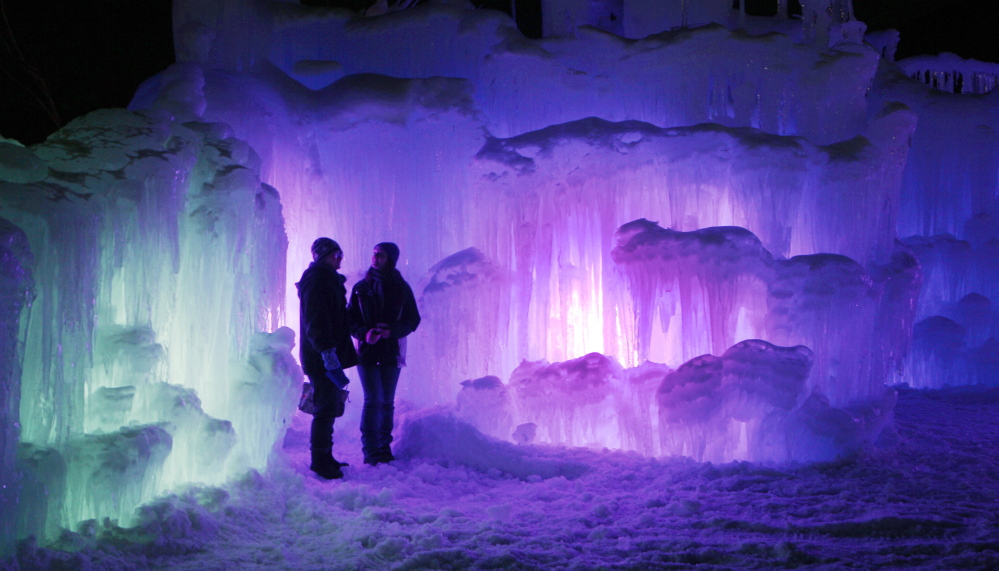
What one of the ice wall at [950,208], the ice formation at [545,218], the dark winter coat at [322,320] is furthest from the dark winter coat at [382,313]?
the ice wall at [950,208]

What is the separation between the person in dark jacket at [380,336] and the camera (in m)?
6.40

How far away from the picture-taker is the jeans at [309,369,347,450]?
5820 mm

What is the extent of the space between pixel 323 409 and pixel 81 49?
11.0 metres

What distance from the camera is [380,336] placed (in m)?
6.40

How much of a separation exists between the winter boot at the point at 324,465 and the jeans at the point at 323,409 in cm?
3

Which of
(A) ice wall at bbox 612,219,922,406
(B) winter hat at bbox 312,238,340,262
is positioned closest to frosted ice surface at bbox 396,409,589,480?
(A) ice wall at bbox 612,219,922,406

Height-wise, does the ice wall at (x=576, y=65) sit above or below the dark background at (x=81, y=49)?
below

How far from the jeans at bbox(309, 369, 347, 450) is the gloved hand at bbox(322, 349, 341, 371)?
0.27 m

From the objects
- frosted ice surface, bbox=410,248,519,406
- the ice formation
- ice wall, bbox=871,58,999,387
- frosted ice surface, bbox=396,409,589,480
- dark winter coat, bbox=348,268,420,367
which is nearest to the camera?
the ice formation

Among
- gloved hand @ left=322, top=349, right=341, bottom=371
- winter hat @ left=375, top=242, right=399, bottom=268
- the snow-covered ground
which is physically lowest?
the snow-covered ground

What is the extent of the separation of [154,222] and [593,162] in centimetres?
430

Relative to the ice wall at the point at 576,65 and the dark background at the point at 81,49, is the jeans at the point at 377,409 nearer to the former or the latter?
the ice wall at the point at 576,65

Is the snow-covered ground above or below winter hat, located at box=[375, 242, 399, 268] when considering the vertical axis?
below

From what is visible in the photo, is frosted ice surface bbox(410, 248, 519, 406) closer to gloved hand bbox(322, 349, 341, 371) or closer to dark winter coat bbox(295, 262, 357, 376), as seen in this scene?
dark winter coat bbox(295, 262, 357, 376)
